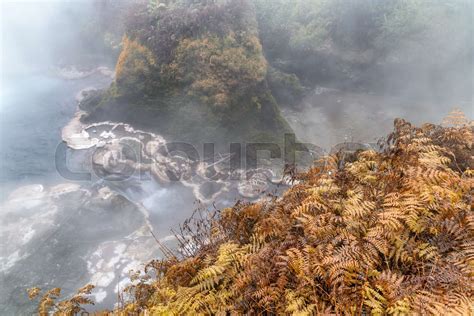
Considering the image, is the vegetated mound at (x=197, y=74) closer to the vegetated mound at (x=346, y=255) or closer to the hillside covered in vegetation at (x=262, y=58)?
the hillside covered in vegetation at (x=262, y=58)

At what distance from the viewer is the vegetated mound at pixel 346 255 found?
3375mm

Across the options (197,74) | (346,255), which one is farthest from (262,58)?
(346,255)

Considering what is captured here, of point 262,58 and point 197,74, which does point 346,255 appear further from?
point 262,58

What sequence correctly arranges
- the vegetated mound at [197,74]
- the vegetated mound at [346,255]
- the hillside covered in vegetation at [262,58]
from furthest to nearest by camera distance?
the hillside covered in vegetation at [262,58] < the vegetated mound at [197,74] < the vegetated mound at [346,255]

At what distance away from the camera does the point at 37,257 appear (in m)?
11.7

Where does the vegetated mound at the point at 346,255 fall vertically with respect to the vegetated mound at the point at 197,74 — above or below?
below

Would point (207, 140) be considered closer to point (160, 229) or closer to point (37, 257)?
point (160, 229)

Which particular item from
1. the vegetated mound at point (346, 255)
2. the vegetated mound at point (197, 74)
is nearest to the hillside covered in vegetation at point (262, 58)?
the vegetated mound at point (197, 74)

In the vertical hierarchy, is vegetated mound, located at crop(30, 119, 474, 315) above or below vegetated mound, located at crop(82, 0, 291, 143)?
below

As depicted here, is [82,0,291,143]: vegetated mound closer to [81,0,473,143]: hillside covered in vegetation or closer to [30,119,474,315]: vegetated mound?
[81,0,473,143]: hillside covered in vegetation

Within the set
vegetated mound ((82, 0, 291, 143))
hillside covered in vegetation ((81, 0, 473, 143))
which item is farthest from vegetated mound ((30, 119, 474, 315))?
hillside covered in vegetation ((81, 0, 473, 143))

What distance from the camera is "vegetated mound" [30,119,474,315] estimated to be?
3.38 meters

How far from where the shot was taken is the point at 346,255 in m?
3.82

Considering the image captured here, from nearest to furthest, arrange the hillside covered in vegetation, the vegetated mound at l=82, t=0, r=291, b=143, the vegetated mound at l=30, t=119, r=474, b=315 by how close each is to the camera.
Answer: the vegetated mound at l=30, t=119, r=474, b=315 → the vegetated mound at l=82, t=0, r=291, b=143 → the hillside covered in vegetation
